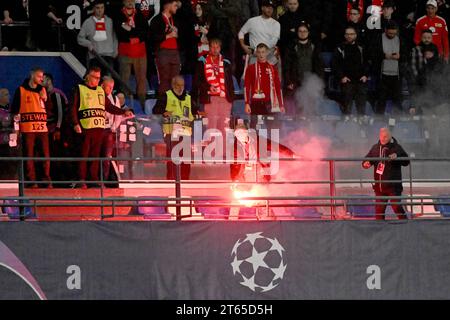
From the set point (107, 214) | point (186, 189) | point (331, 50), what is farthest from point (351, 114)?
point (107, 214)

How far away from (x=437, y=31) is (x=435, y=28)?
0.07 meters

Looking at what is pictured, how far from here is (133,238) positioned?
2103cm

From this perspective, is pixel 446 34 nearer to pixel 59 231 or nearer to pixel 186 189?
pixel 186 189

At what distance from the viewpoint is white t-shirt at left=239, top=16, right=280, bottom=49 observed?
85.3ft

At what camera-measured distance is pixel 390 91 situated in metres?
26.3

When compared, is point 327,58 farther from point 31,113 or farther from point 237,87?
point 31,113

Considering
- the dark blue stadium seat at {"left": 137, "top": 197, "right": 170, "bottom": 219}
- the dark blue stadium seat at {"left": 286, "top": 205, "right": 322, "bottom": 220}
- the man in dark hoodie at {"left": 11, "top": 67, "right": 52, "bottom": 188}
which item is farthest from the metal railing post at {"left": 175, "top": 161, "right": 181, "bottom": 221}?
the man in dark hoodie at {"left": 11, "top": 67, "right": 52, "bottom": 188}

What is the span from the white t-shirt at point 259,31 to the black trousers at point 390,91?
192 centimetres

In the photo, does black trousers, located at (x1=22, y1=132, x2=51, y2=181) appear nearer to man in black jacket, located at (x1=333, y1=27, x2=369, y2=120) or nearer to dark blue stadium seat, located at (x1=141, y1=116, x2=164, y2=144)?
dark blue stadium seat, located at (x1=141, y1=116, x2=164, y2=144)

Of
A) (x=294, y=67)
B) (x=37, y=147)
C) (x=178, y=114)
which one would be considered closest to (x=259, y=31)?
(x=294, y=67)

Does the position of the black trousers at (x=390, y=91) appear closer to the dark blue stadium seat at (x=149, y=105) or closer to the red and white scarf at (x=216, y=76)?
the red and white scarf at (x=216, y=76)

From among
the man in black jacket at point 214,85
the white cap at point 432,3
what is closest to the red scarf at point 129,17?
the man in black jacket at point 214,85

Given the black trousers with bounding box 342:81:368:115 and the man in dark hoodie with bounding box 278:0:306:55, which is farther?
the man in dark hoodie with bounding box 278:0:306:55

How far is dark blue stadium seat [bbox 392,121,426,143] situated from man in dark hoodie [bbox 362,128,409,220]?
2852 mm
